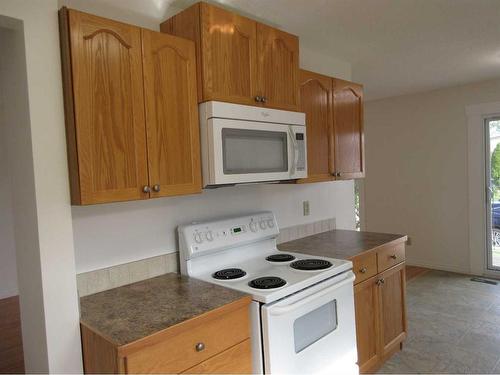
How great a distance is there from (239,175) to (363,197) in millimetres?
3903

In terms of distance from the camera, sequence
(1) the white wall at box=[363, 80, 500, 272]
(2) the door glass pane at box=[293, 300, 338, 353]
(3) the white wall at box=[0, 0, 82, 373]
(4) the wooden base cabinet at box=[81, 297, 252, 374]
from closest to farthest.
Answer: (4) the wooden base cabinet at box=[81, 297, 252, 374] < (3) the white wall at box=[0, 0, 82, 373] < (2) the door glass pane at box=[293, 300, 338, 353] < (1) the white wall at box=[363, 80, 500, 272]

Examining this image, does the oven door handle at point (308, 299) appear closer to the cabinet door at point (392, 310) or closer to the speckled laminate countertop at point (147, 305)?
the speckled laminate countertop at point (147, 305)

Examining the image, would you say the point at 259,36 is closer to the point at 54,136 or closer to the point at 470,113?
the point at 54,136

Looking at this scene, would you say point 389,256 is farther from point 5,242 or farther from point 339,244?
point 5,242

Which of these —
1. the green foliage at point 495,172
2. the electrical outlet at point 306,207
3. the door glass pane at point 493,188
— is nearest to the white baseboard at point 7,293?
the electrical outlet at point 306,207

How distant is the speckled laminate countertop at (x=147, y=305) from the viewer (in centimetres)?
130

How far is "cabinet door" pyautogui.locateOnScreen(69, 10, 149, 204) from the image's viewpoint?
4.56 feet

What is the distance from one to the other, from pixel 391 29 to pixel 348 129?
73 cm

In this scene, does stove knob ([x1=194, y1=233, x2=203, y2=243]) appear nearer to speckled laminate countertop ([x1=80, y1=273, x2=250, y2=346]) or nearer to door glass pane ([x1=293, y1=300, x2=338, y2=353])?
speckled laminate countertop ([x1=80, y1=273, x2=250, y2=346])

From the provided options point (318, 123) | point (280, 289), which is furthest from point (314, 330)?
point (318, 123)

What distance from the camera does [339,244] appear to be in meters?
2.54

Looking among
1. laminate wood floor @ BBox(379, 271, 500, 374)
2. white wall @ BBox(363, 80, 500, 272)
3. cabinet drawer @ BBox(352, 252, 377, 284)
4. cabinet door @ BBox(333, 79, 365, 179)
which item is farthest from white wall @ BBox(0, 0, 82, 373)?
white wall @ BBox(363, 80, 500, 272)

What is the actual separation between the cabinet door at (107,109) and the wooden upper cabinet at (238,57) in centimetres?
34

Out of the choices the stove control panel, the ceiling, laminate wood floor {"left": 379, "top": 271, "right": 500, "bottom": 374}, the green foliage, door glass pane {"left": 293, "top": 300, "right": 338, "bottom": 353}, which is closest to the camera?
door glass pane {"left": 293, "top": 300, "right": 338, "bottom": 353}
